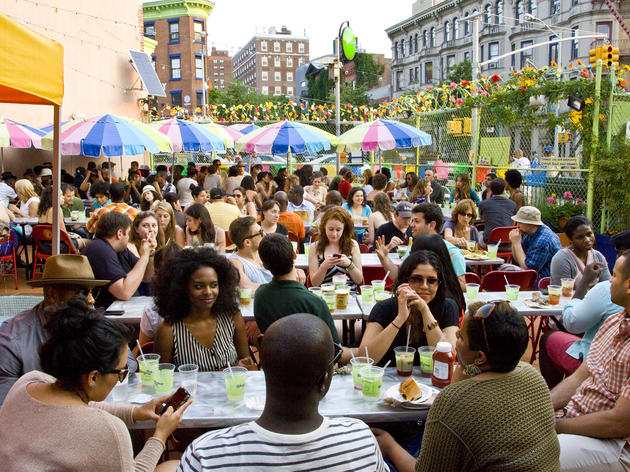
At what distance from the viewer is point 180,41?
168 feet

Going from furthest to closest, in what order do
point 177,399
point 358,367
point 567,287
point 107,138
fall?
point 107,138, point 567,287, point 358,367, point 177,399

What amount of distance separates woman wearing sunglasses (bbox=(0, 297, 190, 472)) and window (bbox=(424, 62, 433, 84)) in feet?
182

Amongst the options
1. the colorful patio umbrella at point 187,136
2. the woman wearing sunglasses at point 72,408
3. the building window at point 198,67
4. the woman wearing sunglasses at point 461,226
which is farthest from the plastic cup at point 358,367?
the building window at point 198,67

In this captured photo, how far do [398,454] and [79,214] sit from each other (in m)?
8.39

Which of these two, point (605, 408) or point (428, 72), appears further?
point (428, 72)

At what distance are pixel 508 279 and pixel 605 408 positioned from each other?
2.81 meters

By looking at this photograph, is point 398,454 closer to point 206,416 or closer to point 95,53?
point 206,416

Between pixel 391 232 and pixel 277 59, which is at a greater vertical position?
pixel 277 59

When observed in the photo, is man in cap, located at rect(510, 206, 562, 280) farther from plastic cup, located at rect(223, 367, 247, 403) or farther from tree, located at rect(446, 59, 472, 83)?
tree, located at rect(446, 59, 472, 83)

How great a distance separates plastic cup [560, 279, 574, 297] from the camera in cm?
484

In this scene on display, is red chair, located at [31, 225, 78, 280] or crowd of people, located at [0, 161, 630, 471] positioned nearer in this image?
crowd of people, located at [0, 161, 630, 471]

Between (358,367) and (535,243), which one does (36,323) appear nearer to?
(358,367)

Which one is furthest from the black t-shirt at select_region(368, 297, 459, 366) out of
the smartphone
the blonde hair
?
the blonde hair

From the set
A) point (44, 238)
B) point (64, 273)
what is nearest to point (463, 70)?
point (44, 238)
